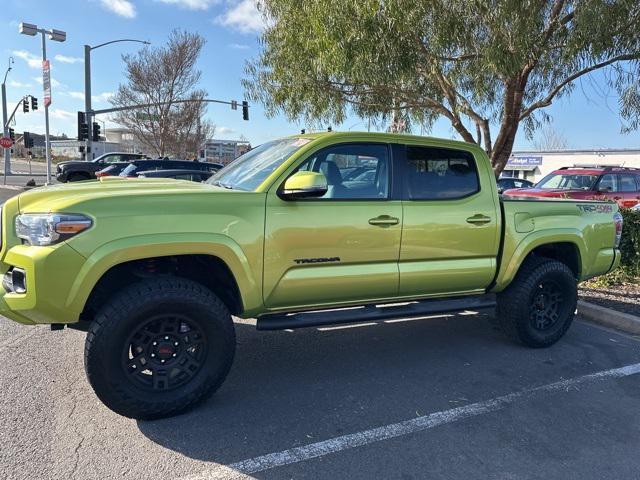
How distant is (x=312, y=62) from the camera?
878 centimetres

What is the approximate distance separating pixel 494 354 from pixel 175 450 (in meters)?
3.08

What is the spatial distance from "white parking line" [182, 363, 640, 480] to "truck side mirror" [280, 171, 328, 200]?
163cm

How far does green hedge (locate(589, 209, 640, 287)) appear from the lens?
730cm

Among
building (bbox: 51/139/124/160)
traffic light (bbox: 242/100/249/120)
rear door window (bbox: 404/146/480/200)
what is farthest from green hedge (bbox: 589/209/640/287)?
building (bbox: 51/139/124/160)

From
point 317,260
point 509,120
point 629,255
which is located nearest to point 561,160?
point 509,120

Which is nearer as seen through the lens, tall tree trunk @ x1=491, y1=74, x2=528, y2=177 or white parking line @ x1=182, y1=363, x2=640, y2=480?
white parking line @ x1=182, y1=363, x2=640, y2=480

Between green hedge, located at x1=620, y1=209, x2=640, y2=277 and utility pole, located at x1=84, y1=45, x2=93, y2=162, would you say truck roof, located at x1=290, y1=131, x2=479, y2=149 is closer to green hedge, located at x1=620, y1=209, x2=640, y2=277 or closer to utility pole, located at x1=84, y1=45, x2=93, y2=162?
green hedge, located at x1=620, y1=209, x2=640, y2=277

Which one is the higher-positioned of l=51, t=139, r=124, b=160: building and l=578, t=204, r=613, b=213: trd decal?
l=51, t=139, r=124, b=160: building

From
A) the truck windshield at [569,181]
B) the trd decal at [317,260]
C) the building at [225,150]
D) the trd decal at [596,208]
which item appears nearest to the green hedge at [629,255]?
the trd decal at [596,208]

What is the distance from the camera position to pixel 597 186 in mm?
11922

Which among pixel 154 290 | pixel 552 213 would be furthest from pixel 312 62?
pixel 154 290

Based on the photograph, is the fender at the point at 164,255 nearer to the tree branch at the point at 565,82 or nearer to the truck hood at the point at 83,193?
the truck hood at the point at 83,193

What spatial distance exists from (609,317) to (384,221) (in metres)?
3.59

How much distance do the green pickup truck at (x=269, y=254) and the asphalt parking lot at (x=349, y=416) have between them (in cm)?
33
